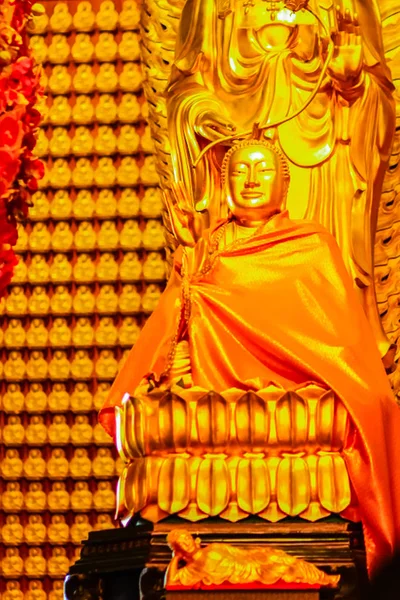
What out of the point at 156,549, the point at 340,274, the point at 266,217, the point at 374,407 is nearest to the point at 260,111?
the point at 266,217

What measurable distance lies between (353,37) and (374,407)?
4.94 feet

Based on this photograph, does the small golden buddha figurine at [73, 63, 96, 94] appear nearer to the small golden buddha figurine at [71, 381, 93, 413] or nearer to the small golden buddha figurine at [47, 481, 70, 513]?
the small golden buddha figurine at [71, 381, 93, 413]

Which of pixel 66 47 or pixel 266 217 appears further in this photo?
pixel 66 47

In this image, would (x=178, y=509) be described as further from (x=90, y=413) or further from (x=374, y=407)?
(x=90, y=413)

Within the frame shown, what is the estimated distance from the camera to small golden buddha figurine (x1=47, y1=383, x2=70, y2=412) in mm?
5199

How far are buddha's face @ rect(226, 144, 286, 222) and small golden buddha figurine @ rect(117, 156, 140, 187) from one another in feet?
4.37

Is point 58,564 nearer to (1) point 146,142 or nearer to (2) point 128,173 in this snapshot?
(2) point 128,173

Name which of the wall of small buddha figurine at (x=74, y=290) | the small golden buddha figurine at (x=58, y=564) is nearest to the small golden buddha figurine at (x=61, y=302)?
the wall of small buddha figurine at (x=74, y=290)

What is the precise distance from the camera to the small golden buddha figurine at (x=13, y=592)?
5.11 m

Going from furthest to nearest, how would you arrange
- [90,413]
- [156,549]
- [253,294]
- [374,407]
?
[90,413] → [253,294] → [374,407] → [156,549]

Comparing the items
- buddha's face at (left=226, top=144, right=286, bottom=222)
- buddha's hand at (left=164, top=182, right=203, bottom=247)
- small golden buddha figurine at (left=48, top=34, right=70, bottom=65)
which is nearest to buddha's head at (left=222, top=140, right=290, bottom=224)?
buddha's face at (left=226, top=144, right=286, bottom=222)

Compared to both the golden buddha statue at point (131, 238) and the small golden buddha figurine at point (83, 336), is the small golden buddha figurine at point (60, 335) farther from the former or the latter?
the golden buddha statue at point (131, 238)

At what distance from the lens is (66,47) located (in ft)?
18.1

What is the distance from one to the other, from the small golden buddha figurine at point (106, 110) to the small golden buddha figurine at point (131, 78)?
0.07 m
